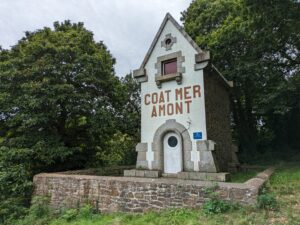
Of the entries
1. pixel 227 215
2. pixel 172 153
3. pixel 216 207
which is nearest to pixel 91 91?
pixel 172 153

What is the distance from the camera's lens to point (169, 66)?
37.1 ft

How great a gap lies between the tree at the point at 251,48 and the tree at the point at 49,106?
22.4 feet

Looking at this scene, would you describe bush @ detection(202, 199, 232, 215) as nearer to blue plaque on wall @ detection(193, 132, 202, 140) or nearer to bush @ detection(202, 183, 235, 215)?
bush @ detection(202, 183, 235, 215)

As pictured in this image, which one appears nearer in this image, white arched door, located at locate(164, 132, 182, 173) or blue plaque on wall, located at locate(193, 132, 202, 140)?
blue plaque on wall, located at locate(193, 132, 202, 140)

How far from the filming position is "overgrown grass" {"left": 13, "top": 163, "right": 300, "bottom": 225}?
564cm

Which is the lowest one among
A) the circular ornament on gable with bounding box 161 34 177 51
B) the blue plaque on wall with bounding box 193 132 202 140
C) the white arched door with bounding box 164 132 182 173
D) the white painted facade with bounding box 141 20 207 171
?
the white arched door with bounding box 164 132 182 173

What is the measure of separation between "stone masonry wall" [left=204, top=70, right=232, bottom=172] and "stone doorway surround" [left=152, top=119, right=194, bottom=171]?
91cm

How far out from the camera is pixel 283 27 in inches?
508

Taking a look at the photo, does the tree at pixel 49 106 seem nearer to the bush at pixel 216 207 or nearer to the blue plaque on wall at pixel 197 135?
the blue plaque on wall at pixel 197 135

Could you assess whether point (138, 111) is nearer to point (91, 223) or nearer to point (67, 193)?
point (67, 193)

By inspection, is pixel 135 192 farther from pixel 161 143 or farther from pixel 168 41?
pixel 168 41

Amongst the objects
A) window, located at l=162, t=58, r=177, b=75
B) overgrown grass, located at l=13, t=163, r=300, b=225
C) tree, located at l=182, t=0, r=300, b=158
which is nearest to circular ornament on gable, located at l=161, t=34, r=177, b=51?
window, located at l=162, t=58, r=177, b=75

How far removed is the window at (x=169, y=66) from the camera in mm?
11124

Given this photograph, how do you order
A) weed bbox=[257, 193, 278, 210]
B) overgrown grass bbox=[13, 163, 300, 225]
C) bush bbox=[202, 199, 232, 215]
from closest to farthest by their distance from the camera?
overgrown grass bbox=[13, 163, 300, 225] → weed bbox=[257, 193, 278, 210] → bush bbox=[202, 199, 232, 215]
